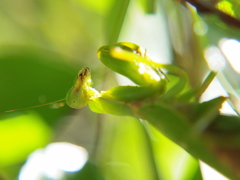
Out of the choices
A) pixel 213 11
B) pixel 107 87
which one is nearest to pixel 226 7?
pixel 213 11

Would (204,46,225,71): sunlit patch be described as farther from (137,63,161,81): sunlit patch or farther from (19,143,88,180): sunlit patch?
(19,143,88,180): sunlit patch

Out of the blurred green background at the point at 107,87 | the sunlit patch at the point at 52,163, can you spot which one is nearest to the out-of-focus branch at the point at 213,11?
the blurred green background at the point at 107,87

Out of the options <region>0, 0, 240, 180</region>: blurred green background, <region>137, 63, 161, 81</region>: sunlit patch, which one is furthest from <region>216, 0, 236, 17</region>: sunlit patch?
<region>137, 63, 161, 81</region>: sunlit patch

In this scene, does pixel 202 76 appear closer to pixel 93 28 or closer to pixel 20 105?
pixel 20 105

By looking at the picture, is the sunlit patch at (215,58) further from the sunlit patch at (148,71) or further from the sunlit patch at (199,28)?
the sunlit patch at (148,71)

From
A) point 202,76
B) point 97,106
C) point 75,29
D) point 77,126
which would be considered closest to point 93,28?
point 75,29

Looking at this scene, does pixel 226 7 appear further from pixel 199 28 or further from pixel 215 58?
pixel 199 28
